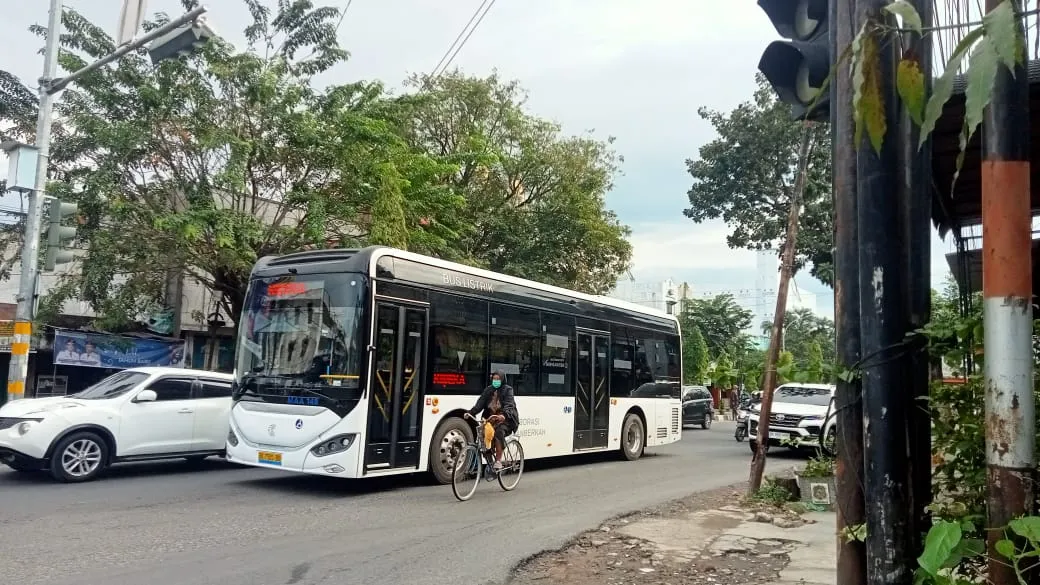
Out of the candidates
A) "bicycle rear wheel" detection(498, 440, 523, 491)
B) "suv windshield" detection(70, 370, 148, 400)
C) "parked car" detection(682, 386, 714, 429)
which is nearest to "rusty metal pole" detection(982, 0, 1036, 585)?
"bicycle rear wheel" detection(498, 440, 523, 491)

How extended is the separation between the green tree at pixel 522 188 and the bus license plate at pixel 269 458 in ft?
51.5

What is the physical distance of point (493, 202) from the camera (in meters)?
27.0

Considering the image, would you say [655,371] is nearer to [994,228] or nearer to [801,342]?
[994,228]

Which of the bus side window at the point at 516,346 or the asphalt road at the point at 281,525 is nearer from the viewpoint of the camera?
the asphalt road at the point at 281,525

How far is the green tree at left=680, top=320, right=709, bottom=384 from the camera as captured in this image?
142 ft

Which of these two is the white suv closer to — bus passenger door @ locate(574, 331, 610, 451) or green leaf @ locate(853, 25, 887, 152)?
bus passenger door @ locate(574, 331, 610, 451)

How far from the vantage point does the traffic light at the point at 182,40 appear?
10438 mm

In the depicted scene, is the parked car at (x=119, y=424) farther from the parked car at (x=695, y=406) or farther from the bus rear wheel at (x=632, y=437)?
the parked car at (x=695, y=406)

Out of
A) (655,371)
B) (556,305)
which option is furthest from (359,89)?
(655,371)

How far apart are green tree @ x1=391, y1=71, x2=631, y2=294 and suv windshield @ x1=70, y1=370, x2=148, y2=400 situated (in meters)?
14.4

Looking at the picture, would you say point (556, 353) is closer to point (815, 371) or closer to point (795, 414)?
point (795, 414)

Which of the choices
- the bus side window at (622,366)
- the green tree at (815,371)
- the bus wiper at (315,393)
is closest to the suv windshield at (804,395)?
the bus side window at (622,366)

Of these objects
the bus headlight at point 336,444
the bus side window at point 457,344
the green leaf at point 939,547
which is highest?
the bus side window at point 457,344

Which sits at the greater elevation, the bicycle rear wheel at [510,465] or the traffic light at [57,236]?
the traffic light at [57,236]
